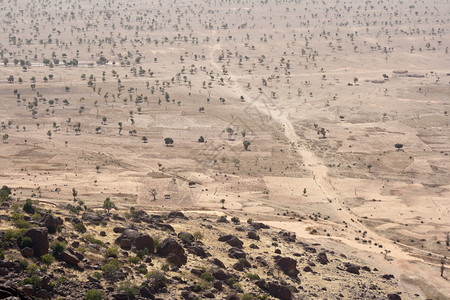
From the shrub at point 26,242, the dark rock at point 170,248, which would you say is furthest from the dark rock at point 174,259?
the shrub at point 26,242

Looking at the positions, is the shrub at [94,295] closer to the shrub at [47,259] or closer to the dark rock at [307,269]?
the shrub at [47,259]

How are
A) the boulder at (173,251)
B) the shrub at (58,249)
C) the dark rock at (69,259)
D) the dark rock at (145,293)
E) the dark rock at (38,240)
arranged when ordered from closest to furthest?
the dark rock at (145,293) → the dark rock at (38,240) → the dark rock at (69,259) → the shrub at (58,249) → the boulder at (173,251)

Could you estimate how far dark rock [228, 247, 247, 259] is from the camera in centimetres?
5336

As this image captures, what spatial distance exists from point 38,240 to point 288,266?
22.5 m

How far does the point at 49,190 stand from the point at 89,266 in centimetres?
4551

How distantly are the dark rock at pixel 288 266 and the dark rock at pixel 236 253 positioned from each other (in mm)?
3325

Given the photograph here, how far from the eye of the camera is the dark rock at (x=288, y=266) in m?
53.0

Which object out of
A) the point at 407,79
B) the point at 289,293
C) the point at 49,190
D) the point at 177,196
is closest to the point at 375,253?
the point at 289,293

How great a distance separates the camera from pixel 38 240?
1615 inches

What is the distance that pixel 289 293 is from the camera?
157 ft

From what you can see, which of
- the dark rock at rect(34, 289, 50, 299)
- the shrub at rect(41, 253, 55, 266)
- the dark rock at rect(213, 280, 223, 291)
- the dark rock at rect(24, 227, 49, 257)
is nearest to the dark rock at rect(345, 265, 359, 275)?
the dark rock at rect(213, 280, 223, 291)

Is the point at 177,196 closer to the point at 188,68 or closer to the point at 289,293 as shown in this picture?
the point at 289,293

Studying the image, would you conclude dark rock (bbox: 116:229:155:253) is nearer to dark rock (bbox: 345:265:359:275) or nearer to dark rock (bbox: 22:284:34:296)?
dark rock (bbox: 22:284:34:296)

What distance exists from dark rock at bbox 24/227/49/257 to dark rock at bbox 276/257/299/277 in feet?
70.3
